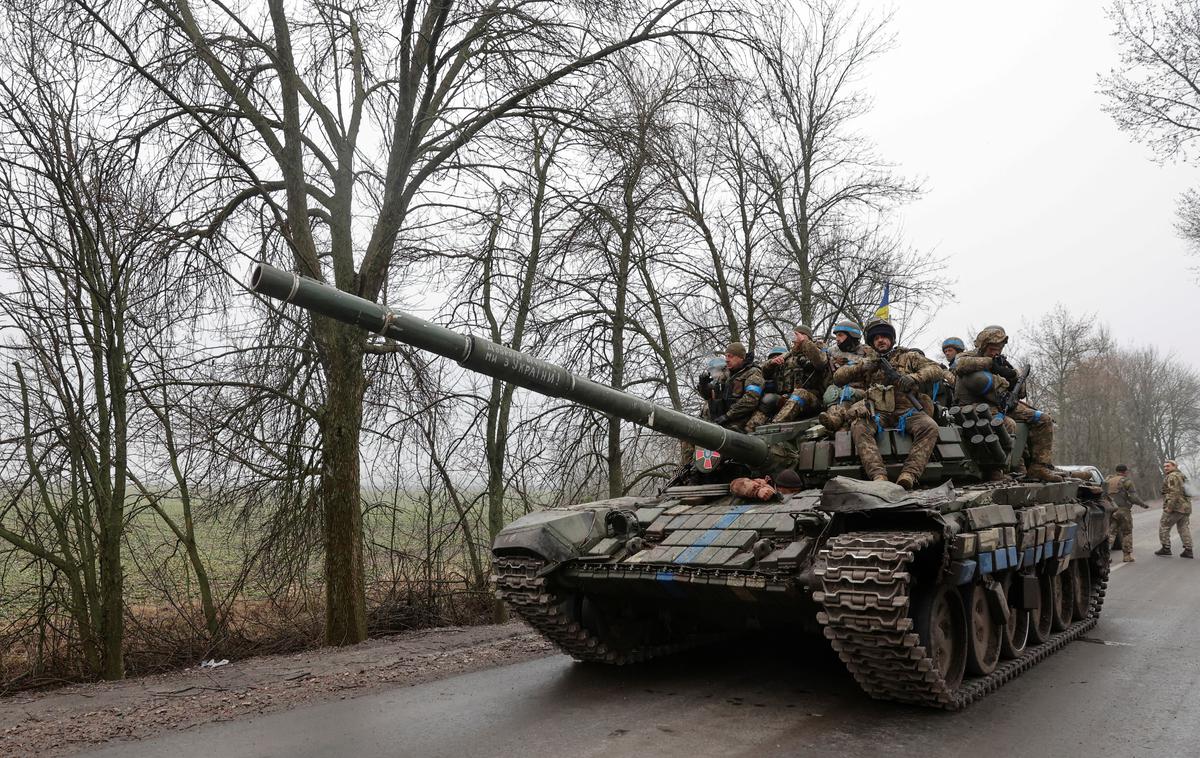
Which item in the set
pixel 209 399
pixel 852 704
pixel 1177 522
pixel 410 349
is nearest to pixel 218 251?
pixel 209 399

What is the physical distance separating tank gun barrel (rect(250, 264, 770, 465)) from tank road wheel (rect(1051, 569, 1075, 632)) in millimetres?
3958

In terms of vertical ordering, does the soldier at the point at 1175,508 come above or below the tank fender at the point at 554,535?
below

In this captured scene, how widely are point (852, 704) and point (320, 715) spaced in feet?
11.7

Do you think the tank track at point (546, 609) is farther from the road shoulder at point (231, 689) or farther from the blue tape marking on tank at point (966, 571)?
the blue tape marking on tank at point (966, 571)

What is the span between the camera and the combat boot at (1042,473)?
9.00 metres

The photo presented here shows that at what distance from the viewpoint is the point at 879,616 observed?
5238 millimetres

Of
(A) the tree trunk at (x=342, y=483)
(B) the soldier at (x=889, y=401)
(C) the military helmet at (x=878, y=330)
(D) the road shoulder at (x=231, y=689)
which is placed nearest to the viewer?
(D) the road shoulder at (x=231, y=689)

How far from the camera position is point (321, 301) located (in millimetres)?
4680

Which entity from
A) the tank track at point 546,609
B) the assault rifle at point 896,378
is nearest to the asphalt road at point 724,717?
the tank track at point 546,609

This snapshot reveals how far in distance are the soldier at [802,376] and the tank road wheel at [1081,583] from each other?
3337mm

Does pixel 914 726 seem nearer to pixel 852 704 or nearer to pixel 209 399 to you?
pixel 852 704

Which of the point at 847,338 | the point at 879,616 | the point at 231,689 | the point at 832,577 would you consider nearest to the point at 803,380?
the point at 847,338

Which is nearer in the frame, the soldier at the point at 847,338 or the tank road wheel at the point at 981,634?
the tank road wheel at the point at 981,634

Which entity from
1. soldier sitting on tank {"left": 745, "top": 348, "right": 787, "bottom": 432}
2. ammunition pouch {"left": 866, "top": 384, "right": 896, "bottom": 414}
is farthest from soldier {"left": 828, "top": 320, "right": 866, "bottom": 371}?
ammunition pouch {"left": 866, "top": 384, "right": 896, "bottom": 414}
